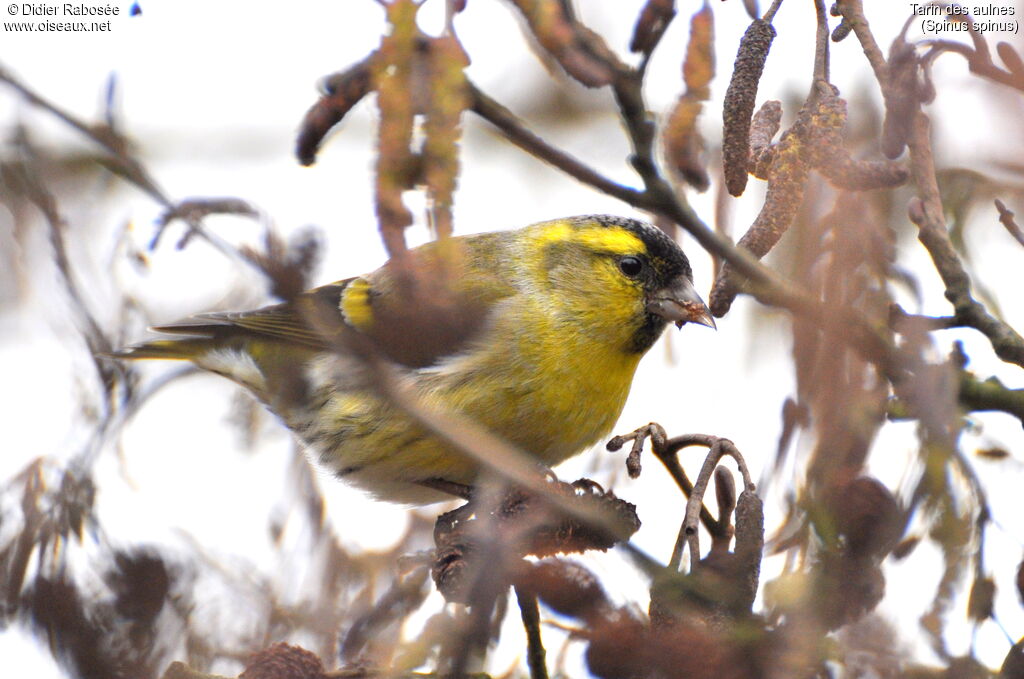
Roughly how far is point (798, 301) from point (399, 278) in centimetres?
55

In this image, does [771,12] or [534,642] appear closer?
[534,642]

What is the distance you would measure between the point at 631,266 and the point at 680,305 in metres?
0.26

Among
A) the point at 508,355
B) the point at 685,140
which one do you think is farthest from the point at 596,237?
the point at 685,140

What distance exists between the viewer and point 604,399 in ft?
9.62

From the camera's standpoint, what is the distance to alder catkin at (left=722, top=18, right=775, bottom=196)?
1.50m

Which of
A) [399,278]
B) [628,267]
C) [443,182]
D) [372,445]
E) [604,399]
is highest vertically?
[628,267]

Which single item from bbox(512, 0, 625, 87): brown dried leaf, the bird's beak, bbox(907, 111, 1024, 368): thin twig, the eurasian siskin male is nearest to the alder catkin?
bbox(907, 111, 1024, 368): thin twig

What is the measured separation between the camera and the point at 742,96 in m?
1.50

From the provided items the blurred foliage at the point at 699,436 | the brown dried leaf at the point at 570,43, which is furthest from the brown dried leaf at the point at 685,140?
the brown dried leaf at the point at 570,43

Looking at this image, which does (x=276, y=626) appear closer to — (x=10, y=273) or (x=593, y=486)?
(x=593, y=486)

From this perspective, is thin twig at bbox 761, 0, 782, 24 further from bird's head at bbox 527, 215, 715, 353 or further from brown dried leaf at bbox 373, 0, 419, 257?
bird's head at bbox 527, 215, 715, 353

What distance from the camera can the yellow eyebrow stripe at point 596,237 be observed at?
3.13 metres

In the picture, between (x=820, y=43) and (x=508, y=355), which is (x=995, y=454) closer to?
(x=820, y=43)

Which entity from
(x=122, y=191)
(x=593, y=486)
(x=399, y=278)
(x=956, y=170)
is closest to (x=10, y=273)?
(x=122, y=191)
